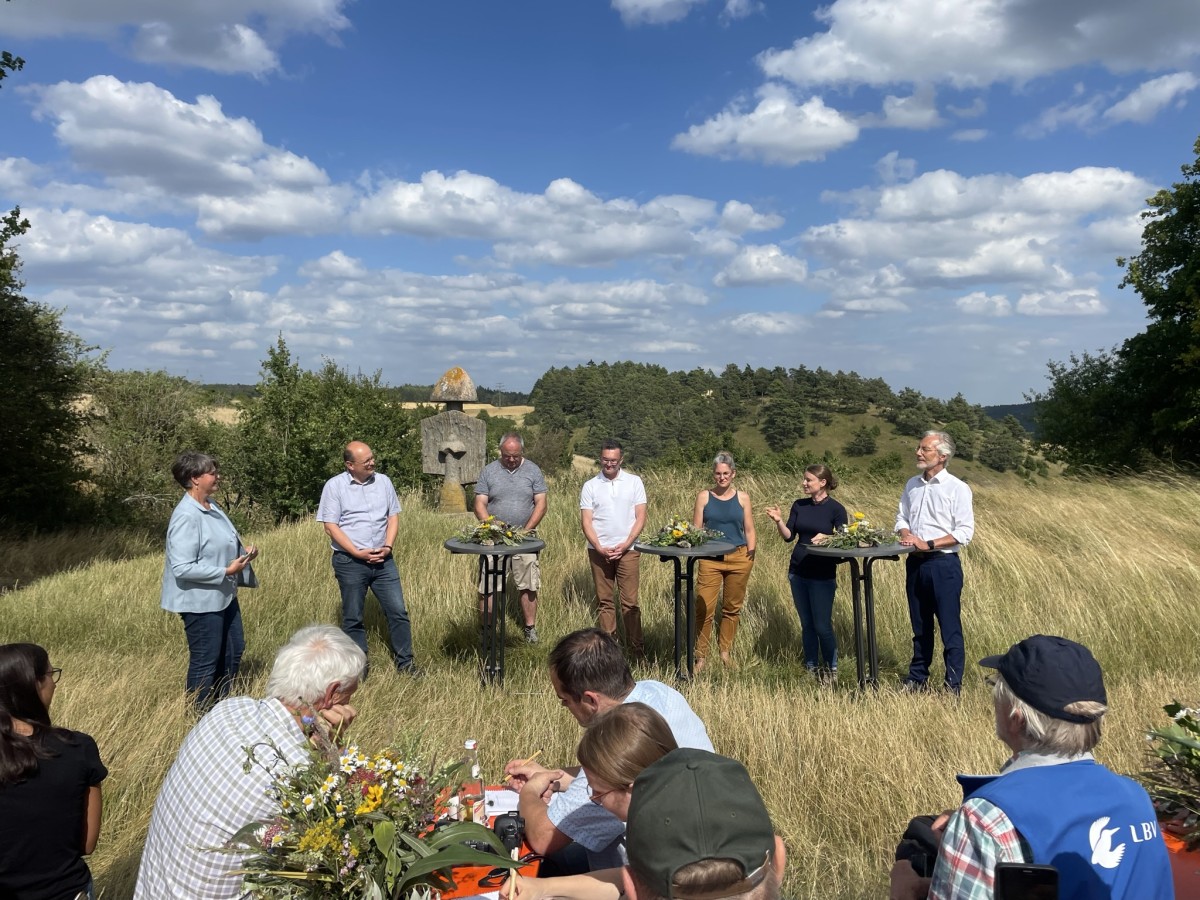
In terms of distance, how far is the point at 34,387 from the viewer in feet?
Result: 55.2

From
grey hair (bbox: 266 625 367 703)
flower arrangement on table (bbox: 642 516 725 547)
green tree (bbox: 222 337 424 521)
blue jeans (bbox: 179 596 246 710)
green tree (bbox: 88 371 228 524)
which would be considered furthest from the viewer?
green tree (bbox: 88 371 228 524)

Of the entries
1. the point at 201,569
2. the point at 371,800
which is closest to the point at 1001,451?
the point at 201,569

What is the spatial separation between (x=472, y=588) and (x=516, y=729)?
13.0 ft

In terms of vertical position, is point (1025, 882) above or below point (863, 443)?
above

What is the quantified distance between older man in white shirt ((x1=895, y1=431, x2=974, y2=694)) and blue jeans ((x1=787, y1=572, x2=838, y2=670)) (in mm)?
719

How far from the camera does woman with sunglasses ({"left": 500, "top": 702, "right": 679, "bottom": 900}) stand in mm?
2408

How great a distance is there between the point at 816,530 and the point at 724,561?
0.85 m

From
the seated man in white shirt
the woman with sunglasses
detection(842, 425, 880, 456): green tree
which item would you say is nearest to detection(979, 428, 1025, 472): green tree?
detection(842, 425, 880, 456): green tree

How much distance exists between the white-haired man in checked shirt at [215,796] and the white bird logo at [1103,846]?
83.4 inches

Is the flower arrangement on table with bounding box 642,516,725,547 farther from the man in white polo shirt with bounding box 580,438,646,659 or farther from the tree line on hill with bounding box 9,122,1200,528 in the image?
the tree line on hill with bounding box 9,122,1200,528

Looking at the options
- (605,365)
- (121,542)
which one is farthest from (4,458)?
(605,365)

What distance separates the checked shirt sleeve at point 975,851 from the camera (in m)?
2.00

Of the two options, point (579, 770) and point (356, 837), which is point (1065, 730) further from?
point (356, 837)

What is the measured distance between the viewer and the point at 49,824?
9.03 feet
